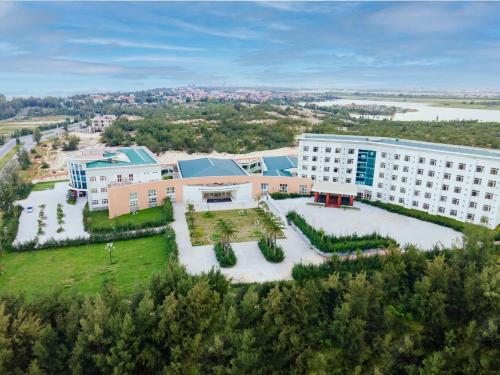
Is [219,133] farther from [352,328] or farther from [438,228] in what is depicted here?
[352,328]

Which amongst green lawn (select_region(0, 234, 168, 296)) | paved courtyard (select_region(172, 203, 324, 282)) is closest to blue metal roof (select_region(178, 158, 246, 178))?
paved courtyard (select_region(172, 203, 324, 282))

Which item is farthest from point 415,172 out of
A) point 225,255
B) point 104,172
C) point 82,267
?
point 104,172

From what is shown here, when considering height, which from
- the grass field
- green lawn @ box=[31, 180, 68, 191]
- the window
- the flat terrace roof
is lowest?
the grass field

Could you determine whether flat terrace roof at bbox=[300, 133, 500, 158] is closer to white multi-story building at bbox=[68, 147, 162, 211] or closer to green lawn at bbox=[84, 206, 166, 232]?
white multi-story building at bbox=[68, 147, 162, 211]

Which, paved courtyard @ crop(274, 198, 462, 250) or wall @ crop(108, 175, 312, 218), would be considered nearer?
paved courtyard @ crop(274, 198, 462, 250)

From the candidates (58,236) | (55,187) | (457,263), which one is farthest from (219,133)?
(457,263)

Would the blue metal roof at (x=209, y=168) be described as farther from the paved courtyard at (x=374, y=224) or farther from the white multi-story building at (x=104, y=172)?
the paved courtyard at (x=374, y=224)
